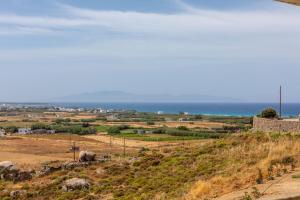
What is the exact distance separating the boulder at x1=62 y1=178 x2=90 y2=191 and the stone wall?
Answer: 10.0 meters

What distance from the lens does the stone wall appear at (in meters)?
27.4

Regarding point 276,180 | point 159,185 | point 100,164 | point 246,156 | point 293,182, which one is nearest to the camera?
point 293,182

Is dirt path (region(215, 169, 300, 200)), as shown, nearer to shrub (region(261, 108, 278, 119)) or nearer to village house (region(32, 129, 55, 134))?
shrub (region(261, 108, 278, 119))

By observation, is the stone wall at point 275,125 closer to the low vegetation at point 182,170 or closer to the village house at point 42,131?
the low vegetation at point 182,170

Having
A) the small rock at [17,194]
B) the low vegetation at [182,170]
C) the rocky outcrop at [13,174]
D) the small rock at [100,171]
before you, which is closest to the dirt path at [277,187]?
the low vegetation at [182,170]

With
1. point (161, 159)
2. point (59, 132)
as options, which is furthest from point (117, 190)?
point (59, 132)

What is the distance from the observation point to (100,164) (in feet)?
125

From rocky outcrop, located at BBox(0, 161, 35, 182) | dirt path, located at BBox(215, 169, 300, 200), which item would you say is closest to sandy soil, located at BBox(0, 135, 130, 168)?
rocky outcrop, located at BBox(0, 161, 35, 182)

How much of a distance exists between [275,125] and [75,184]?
1127 centimetres

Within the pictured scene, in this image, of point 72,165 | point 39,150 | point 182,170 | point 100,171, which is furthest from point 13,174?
point 39,150

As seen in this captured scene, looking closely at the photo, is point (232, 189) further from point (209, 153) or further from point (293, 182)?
point (209, 153)

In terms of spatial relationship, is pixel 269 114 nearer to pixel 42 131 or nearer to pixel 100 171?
pixel 100 171

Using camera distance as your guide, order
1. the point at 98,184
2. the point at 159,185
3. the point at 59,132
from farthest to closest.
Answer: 1. the point at 59,132
2. the point at 98,184
3. the point at 159,185

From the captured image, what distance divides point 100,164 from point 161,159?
5.47m
